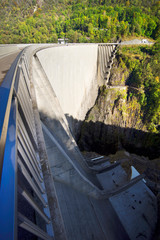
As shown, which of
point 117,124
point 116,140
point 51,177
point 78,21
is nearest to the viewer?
point 51,177

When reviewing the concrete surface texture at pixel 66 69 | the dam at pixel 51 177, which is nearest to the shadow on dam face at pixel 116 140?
the concrete surface texture at pixel 66 69

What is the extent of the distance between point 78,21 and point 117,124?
42176 mm

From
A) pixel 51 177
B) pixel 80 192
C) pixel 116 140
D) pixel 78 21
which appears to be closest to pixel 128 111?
pixel 116 140

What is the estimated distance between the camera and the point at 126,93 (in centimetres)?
2539

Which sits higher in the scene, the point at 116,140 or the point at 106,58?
the point at 106,58

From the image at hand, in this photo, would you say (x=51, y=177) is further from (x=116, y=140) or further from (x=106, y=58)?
(x=106, y=58)

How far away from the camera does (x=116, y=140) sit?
23203mm

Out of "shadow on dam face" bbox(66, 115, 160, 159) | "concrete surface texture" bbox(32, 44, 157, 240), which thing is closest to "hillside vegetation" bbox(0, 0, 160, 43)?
"shadow on dam face" bbox(66, 115, 160, 159)

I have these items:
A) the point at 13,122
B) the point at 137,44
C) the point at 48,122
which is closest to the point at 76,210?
the point at 48,122

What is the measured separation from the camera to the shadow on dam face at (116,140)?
71.2 feet

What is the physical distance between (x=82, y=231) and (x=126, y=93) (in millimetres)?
23865

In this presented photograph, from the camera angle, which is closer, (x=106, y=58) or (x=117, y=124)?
(x=117, y=124)

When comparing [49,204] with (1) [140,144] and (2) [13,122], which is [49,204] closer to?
(2) [13,122]

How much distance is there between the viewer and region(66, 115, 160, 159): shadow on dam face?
2170 cm
